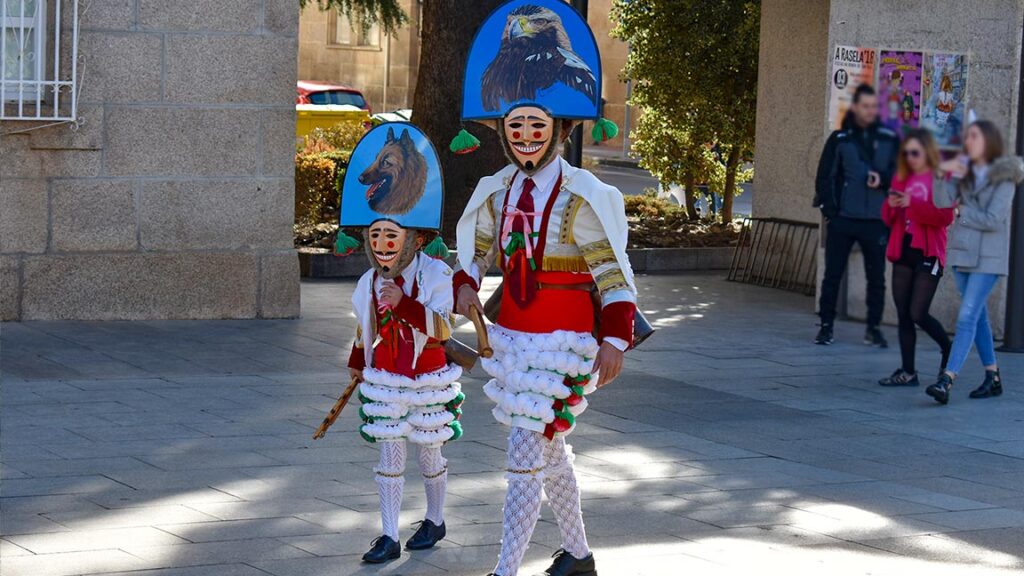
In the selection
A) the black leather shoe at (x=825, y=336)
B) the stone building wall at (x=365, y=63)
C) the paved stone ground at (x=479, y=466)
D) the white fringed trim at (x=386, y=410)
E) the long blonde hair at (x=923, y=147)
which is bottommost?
the paved stone ground at (x=479, y=466)

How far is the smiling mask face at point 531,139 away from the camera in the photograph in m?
5.03

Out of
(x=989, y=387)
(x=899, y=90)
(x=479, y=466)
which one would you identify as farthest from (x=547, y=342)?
(x=989, y=387)

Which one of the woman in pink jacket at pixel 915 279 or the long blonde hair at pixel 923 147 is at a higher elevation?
the long blonde hair at pixel 923 147

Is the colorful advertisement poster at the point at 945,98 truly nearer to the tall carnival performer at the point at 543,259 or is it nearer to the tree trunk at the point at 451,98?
the tall carnival performer at the point at 543,259

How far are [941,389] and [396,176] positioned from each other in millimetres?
4528

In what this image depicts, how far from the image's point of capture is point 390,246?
5363 mm

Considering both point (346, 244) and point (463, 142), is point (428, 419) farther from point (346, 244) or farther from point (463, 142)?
point (463, 142)

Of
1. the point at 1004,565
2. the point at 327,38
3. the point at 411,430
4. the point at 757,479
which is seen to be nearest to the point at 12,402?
the point at 411,430

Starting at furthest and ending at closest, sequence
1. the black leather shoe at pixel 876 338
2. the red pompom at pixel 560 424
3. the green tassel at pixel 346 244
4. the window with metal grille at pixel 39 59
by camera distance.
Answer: the black leather shoe at pixel 876 338 < the window with metal grille at pixel 39 59 < the green tassel at pixel 346 244 < the red pompom at pixel 560 424

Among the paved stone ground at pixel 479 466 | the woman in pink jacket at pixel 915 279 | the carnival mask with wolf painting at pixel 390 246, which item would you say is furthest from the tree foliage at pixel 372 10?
the carnival mask with wolf painting at pixel 390 246

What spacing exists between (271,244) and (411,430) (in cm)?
596

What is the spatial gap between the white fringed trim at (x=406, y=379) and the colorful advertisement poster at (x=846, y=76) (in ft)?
9.24

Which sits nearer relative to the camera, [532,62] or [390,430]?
[532,62]

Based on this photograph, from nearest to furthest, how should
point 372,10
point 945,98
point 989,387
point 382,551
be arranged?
point 945,98 < point 382,551 < point 989,387 < point 372,10
